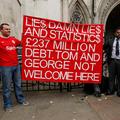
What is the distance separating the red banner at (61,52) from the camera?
9.68 meters

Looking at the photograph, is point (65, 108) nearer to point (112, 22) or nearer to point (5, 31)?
point (5, 31)

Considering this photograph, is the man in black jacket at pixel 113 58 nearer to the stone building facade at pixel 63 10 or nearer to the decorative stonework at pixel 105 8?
the stone building facade at pixel 63 10

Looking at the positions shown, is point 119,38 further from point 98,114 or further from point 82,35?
point 98,114

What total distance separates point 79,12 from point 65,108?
1220cm

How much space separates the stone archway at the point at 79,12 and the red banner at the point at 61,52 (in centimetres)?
1026

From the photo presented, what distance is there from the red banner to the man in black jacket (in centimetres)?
29

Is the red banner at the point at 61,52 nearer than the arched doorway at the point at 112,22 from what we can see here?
Yes

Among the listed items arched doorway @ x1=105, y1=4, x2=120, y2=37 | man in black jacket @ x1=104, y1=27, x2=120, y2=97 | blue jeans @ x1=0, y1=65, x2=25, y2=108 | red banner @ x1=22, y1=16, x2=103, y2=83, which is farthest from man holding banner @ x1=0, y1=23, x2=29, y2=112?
arched doorway @ x1=105, y1=4, x2=120, y2=37

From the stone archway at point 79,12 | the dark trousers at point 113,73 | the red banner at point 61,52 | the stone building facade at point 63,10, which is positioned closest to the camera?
the red banner at point 61,52

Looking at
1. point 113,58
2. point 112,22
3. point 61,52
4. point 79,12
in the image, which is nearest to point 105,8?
point 79,12

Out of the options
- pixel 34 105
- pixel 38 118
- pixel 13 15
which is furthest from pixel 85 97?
pixel 13 15

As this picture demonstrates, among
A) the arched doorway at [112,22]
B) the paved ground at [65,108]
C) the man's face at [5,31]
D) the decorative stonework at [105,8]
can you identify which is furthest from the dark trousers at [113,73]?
the arched doorway at [112,22]

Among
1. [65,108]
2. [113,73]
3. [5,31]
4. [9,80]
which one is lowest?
[65,108]

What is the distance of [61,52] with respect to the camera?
9.87m
